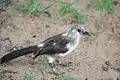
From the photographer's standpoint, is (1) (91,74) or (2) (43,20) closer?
(1) (91,74)

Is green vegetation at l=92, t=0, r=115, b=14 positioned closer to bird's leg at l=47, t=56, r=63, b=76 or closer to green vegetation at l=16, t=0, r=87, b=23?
green vegetation at l=16, t=0, r=87, b=23

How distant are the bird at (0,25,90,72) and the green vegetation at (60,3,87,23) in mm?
988

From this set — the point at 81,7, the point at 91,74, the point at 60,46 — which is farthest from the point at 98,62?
the point at 81,7

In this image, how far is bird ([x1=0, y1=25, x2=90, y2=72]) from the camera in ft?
22.2

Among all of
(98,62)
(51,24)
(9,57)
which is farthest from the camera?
(51,24)

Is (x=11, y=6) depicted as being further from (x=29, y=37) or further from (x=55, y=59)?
(x=55, y=59)

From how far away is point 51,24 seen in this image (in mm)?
7938

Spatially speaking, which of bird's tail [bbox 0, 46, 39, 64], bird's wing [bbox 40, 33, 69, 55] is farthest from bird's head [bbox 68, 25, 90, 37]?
bird's tail [bbox 0, 46, 39, 64]

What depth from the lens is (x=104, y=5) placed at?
8.05m

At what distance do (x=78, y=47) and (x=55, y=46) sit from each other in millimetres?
844

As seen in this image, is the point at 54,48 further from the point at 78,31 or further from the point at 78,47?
the point at 78,47

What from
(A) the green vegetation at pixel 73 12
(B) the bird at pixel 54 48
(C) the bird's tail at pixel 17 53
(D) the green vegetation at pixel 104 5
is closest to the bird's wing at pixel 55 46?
(B) the bird at pixel 54 48

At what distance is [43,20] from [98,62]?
3.95ft

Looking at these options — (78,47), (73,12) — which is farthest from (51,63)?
(73,12)
